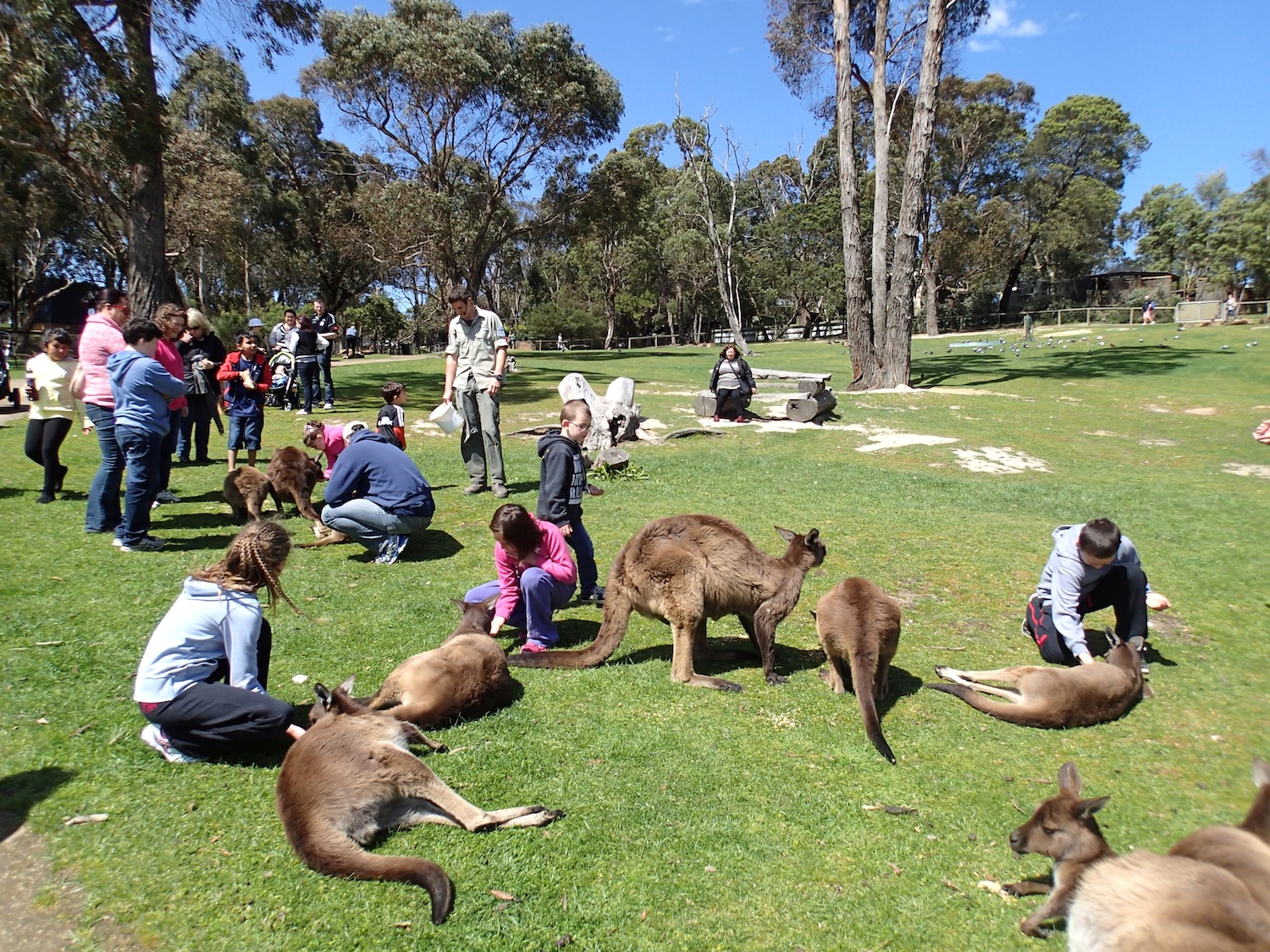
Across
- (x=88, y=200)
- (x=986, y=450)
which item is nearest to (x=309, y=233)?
(x=88, y=200)

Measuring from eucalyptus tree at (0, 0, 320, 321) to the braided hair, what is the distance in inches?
563

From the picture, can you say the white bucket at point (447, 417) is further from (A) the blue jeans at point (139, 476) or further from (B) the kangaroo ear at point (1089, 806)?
(B) the kangaroo ear at point (1089, 806)

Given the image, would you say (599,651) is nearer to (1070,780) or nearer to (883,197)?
(1070,780)

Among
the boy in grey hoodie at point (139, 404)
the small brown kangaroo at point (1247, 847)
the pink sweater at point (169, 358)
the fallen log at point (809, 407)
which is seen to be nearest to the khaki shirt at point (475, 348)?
the pink sweater at point (169, 358)

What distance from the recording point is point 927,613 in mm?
7219

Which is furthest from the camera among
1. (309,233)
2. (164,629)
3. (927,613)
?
(309,233)

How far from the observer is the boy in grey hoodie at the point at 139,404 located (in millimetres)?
7465

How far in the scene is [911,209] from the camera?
23859 mm

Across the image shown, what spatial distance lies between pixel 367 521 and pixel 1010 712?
5.71 meters

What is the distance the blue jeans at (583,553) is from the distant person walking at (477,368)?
373cm

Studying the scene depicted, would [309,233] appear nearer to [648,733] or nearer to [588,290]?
[588,290]

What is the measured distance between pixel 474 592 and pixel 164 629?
2.41m

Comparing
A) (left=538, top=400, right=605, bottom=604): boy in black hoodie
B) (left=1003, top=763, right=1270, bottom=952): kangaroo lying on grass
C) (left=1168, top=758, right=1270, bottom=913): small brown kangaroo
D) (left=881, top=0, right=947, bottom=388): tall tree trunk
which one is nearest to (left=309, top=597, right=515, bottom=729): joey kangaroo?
(left=538, top=400, right=605, bottom=604): boy in black hoodie

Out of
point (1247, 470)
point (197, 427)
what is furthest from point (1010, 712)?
point (1247, 470)
